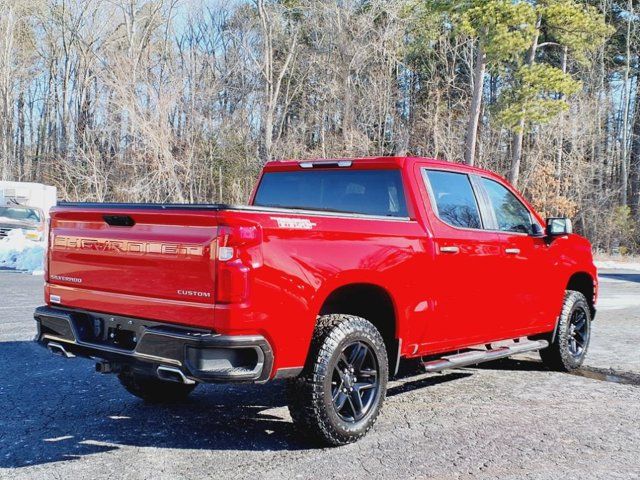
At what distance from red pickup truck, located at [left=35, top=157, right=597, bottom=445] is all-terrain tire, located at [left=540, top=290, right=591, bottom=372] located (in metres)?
0.62

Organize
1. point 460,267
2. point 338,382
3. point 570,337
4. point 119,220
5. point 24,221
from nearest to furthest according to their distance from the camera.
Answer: point 119,220 → point 338,382 → point 460,267 → point 570,337 → point 24,221

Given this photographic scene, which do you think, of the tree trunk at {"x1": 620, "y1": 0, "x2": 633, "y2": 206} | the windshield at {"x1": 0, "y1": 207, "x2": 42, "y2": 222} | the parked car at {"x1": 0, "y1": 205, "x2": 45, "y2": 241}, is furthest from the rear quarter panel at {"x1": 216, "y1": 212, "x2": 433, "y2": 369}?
the tree trunk at {"x1": 620, "y1": 0, "x2": 633, "y2": 206}

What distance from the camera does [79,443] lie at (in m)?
4.39

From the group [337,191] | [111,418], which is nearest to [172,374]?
[111,418]

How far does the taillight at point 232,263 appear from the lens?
3709 millimetres

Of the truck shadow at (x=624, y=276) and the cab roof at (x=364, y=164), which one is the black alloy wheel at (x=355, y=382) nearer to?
the cab roof at (x=364, y=164)

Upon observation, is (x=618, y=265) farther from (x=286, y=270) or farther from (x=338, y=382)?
(x=286, y=270)

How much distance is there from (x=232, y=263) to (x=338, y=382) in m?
1.27

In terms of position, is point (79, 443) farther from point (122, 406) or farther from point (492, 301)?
point (492, 301)

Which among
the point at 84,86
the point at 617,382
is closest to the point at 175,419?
the point at 617,382

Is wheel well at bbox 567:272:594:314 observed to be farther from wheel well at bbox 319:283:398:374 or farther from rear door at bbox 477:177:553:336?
wheel well at bbox 319:283:398:374

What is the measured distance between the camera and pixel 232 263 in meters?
3.71

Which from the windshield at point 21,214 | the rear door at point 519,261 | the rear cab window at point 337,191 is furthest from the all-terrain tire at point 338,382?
the windshield at point 21,214

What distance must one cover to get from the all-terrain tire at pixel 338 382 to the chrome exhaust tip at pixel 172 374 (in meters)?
0.74
